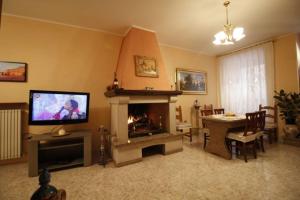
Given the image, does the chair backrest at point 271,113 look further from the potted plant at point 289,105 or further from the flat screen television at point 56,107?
the flat screen television at point 56,107

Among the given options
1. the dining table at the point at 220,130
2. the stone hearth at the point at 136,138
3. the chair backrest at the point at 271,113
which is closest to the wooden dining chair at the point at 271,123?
the chair backrest at the point at 271,113

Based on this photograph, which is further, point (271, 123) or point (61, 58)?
point (271, 123)

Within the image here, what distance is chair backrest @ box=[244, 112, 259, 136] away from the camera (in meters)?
2.63

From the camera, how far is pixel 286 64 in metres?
3.78

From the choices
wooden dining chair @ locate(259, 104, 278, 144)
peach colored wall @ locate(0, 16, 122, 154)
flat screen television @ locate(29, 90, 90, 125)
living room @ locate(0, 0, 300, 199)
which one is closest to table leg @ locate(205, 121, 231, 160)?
living room @ locate(0, 0, 300, 199)

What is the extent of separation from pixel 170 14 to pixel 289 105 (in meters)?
3.26

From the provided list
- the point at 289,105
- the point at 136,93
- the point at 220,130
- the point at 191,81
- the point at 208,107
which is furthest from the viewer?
the point at 208,107

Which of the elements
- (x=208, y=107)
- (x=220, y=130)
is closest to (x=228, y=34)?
(x=220, y=130)

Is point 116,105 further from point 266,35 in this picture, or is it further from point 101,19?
point 266,35

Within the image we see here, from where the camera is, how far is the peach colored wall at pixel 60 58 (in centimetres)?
274

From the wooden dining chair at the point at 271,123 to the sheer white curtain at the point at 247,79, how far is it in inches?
9.3

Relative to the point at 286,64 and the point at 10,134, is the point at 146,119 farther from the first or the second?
the point at 286,64

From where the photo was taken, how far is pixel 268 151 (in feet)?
10.2

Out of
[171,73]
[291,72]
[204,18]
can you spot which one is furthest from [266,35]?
[171,73]
